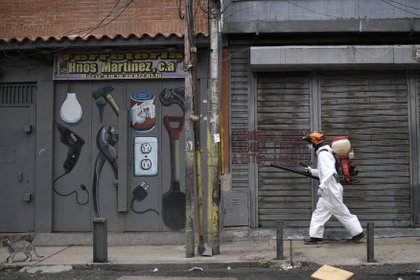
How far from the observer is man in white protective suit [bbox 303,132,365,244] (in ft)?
28.1

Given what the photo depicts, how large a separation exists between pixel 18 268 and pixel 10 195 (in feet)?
8.99

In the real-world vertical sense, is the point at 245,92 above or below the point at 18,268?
above

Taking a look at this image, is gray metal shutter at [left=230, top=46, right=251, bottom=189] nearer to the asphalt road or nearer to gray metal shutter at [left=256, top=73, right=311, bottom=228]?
gray metal shutter at [left=256, top=73, right=311, bottom=228]

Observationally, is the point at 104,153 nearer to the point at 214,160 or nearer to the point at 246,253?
the point at 214,160

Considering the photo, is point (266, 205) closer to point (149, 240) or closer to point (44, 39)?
point (149, 240)

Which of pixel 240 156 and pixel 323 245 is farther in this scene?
pixel 240 156

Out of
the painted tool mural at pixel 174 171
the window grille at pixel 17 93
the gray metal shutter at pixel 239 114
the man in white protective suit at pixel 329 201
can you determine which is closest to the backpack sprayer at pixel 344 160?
the man in white protective suit at pixel 329 201

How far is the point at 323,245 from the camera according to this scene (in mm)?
8758

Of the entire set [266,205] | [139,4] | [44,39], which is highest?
[139,4]

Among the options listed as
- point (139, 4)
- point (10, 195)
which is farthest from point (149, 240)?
point (139, 4)

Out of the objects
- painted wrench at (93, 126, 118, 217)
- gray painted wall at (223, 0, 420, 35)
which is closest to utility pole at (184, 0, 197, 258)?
gray painted wall at (223, 0, 420, 35)

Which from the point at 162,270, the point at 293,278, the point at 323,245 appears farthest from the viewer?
the point at 323,245

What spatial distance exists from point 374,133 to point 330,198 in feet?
6.80

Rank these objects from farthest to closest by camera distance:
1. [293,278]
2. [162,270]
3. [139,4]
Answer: [139,4] → [162,270] → [293,278]
